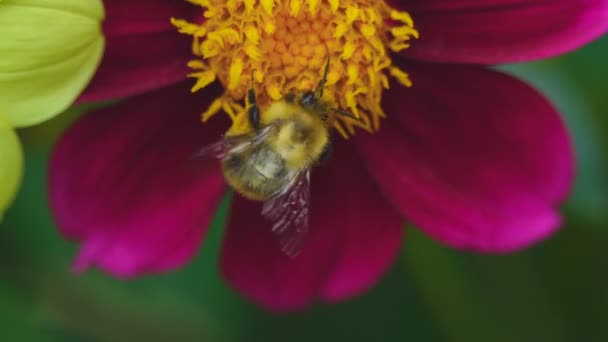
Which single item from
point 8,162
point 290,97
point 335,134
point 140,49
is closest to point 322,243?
point 335,134

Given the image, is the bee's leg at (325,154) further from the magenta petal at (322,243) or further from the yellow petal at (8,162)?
the yellow petal at (8,162)

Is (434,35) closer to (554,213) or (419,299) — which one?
(554,213)

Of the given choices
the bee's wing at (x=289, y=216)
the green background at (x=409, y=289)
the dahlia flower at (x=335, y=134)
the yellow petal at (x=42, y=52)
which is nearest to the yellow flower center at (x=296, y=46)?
the dahlia flower at (x=335, y=134)

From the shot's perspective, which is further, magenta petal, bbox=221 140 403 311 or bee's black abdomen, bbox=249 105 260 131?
magenta petal, bbox=221 140 403 311

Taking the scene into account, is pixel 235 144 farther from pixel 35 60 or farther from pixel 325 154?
pixel 35 60

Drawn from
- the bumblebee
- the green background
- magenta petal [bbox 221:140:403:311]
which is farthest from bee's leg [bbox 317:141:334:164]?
the green background

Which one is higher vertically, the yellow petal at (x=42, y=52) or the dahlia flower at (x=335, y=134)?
the yellow petal at (x=42, y=52)

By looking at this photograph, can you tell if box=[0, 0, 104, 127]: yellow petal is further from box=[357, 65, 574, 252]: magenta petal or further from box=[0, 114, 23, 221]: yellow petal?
box=[357, 65, 574, 252]: magenta petal
